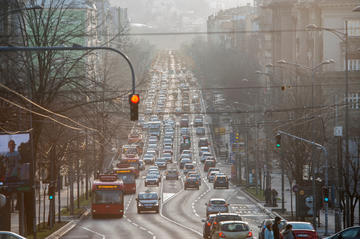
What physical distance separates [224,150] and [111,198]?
69.0 meters

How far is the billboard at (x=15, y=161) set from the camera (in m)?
34.0

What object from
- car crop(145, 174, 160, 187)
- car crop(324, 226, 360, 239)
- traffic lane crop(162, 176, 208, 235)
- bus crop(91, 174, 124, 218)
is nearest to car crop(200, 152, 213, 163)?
traffic lane crop(162, 176, 208, 235)

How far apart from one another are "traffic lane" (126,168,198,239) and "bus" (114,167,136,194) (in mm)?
8446

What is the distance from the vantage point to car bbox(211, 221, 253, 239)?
3039 centimetres

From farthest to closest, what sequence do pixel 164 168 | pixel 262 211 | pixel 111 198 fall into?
pixel 164 168 < pixel 262 211 < pixel 111 198

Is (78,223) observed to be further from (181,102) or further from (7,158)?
(181,102)

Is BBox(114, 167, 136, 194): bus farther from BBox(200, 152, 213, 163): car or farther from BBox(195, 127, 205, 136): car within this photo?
BBox(195, 127, 205, 136): car

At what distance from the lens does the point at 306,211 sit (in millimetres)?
47438

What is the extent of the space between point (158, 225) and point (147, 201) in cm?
966

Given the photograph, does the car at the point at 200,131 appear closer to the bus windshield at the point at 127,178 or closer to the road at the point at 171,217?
the road at the point at 171,217

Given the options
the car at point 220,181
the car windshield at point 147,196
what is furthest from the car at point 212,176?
the car windshield at point 147,196

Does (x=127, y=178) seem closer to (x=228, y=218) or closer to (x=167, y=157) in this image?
(x=167, y=157)

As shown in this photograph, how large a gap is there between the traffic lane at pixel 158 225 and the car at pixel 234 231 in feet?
28.6

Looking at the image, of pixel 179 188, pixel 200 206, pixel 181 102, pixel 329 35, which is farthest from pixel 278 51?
pixel 200 206
